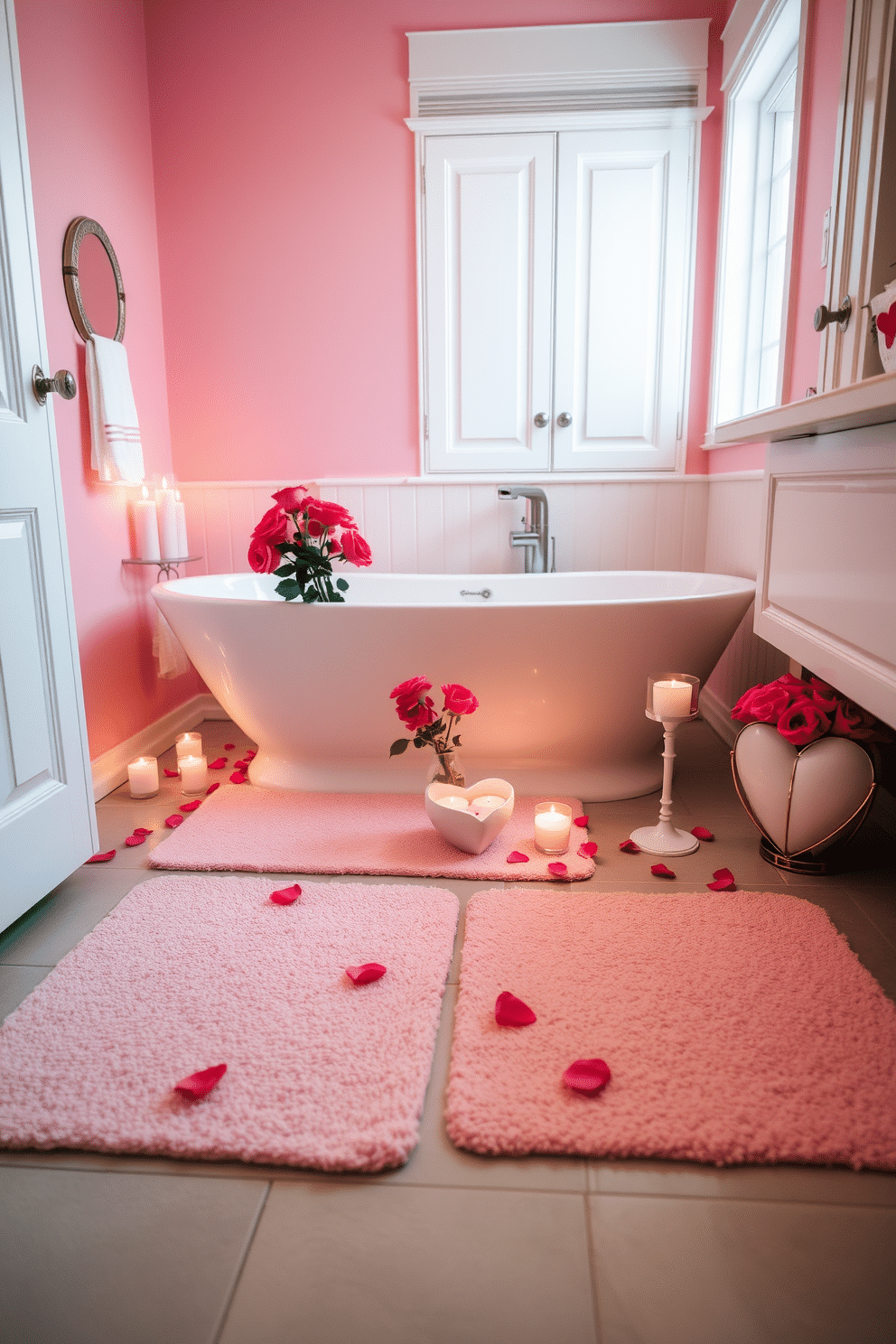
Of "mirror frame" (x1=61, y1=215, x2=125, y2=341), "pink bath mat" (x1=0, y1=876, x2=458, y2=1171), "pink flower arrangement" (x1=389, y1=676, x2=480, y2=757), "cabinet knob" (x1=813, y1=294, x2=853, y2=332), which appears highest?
"mirror frame" (x1=61, y1=215, x2=125, y2=341)

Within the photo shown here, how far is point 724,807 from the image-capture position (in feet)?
7.41

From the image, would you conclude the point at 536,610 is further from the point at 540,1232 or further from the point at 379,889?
the point at 540,1232

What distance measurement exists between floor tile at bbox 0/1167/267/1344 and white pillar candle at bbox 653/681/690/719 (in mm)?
1273

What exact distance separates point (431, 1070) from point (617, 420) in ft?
8.19

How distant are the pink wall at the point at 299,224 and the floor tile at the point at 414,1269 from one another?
2.61m

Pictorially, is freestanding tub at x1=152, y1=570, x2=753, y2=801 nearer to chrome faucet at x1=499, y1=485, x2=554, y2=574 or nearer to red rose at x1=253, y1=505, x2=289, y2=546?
red rose at x1=253, y1=505, x2=289, y2=546

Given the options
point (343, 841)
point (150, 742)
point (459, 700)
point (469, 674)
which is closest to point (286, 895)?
point (343, 841)

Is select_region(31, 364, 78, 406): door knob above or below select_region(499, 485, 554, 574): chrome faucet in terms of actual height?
above

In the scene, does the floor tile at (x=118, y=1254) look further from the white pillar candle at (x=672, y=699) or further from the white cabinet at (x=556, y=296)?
the white cabinet at (x=556, y=296)

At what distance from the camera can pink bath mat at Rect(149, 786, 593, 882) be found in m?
1.91

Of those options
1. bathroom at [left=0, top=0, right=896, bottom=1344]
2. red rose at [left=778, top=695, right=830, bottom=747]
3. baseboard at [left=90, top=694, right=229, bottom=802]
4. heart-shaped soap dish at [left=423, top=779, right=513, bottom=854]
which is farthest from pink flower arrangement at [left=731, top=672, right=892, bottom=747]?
baseboard at [left=90, top=694, right=229, bottom=802]

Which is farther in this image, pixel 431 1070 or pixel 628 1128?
pixel 431 1070

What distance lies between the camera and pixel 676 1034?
130cm

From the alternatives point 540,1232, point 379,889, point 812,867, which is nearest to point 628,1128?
point 540,1232
